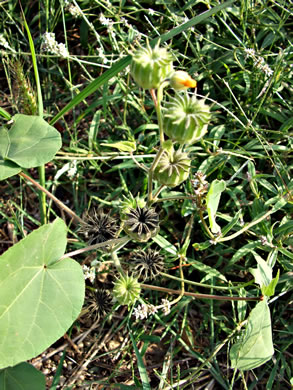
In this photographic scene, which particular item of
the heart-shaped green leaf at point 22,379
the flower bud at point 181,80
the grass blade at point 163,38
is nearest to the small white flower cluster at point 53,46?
the grass blade at point 163,38

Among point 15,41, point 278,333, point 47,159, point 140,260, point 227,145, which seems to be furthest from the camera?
point 15,41

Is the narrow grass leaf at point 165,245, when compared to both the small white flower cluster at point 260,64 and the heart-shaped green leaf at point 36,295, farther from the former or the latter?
the small white flower cluster at point 260,64

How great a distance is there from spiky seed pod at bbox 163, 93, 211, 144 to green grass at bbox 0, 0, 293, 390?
735 mm

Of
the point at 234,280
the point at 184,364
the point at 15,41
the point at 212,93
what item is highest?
the point at 15,41

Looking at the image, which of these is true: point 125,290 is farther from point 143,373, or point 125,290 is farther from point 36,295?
point 143,373

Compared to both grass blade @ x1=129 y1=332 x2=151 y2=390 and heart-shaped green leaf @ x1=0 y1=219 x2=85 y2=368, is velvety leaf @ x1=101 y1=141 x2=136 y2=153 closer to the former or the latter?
heart-shaped green leaf @ x1=0 y1=219 x2=85 y2=368

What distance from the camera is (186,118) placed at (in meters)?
1.49

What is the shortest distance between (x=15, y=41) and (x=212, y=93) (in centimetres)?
146

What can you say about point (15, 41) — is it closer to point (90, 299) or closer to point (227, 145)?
point (227, 145)

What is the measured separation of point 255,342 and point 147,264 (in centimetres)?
66

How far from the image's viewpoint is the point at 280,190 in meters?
2.50

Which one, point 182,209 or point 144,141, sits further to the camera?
point 144,141

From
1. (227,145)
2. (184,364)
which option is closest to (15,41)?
(227,145)

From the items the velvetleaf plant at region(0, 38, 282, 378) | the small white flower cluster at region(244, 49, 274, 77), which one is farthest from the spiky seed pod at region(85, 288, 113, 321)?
the small white flower cluster at region(244, 49, 274, 77)
